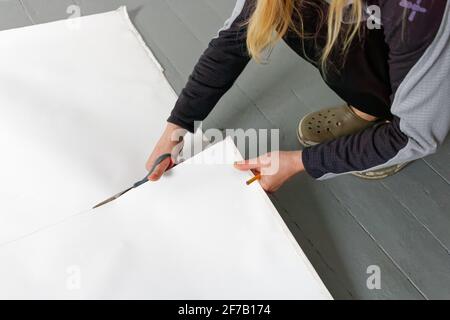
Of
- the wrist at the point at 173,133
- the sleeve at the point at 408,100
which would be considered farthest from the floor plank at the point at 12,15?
the sleeve at the point at 408,100

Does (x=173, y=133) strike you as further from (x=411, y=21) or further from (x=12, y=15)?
(x=12, y=15)

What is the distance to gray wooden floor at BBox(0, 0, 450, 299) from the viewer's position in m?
0.78

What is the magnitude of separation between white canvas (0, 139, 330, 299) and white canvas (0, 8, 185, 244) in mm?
109

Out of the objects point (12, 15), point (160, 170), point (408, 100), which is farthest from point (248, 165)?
point (12, 15)

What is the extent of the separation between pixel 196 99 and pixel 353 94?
0.29m

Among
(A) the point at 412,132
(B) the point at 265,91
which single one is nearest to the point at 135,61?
(B) the point at 265,91

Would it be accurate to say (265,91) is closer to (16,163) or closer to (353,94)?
(353,94)

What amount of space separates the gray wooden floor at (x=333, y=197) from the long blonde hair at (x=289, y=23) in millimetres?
277

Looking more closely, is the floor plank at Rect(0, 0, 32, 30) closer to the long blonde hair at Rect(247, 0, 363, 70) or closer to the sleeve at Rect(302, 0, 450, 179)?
the long blonde hair at Rect(247, 0, 363, 70)

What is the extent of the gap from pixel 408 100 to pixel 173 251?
1.34ft

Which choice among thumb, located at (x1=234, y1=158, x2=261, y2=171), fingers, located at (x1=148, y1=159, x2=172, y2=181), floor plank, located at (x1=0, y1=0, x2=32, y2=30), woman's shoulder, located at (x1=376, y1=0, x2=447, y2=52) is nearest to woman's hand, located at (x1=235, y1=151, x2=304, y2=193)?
thumb, located at (x1=234, y1=158, x2=261, y2=171)

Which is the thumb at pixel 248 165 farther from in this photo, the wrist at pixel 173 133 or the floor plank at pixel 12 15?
the floor plank at pixel 12 15

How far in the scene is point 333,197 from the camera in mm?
871

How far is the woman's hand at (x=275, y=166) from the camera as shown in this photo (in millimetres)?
710
